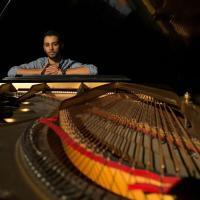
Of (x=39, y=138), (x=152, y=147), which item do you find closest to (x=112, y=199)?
(x=39, y=138)

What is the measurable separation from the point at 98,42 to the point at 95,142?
5273 millimetres

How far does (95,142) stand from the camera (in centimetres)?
135

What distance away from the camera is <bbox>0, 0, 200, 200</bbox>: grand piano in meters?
0.97

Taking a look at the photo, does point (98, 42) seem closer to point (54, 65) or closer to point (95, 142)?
point (54, 65)

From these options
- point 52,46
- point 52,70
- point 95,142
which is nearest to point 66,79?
point 95,142

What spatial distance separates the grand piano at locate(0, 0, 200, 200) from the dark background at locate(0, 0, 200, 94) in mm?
3163

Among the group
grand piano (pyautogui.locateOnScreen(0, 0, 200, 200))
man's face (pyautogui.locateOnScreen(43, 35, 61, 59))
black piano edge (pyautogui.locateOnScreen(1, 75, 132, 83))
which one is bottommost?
grand piano (pyautogui.locateOnScreen(0, 0, 200, 200))

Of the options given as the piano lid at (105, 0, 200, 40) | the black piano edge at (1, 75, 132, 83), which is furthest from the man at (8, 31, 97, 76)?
the black piano edge at (1, 75, 132, 83)

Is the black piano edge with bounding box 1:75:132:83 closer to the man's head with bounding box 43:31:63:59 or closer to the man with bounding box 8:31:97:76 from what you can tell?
the man with bounding box 8:31:97:76

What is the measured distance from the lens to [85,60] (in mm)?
6734

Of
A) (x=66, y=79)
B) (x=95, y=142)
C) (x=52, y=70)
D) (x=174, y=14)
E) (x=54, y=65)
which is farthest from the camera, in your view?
(x=54, y=65)

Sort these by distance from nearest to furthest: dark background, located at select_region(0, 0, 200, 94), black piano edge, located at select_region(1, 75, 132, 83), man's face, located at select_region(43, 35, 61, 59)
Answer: black piano edge, located at select_region(1, 75, 132, 83) → man's face, located at select_region(43, 35, 61, 59) → dark background, located at select_region(0, 0, 200, 94)

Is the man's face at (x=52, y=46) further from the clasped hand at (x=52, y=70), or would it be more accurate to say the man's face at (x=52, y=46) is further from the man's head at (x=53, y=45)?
the clasped hand at (x=52, y=70)

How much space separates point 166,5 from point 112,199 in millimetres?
2336
